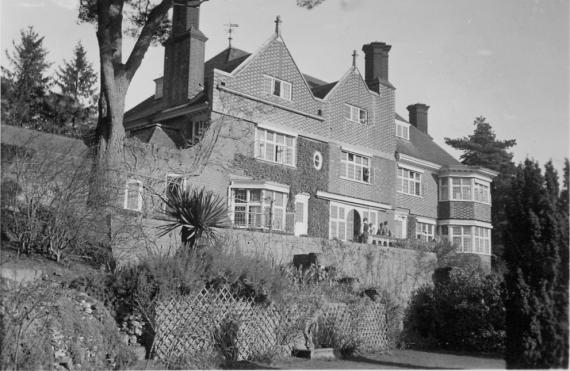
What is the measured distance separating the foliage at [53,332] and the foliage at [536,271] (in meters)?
8.01

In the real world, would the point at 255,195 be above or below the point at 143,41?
below

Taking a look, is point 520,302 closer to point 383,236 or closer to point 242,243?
point 242,243

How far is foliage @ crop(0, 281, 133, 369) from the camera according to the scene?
33.6 ft

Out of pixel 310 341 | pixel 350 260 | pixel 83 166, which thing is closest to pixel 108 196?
pixel 83 166

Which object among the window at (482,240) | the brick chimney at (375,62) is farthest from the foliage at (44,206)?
the window at (482,240)

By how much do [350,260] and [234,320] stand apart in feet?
26.1

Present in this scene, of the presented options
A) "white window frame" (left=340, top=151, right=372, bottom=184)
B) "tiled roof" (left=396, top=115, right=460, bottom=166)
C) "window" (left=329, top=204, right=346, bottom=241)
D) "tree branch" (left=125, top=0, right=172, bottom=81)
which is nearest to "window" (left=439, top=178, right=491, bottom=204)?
"tiled roof" (left=396, top=115, right=460, bottom=166)

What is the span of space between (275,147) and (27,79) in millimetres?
20029

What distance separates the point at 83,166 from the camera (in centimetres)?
1625

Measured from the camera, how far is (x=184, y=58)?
29.5m

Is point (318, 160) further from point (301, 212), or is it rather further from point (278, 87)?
point (278, 87)

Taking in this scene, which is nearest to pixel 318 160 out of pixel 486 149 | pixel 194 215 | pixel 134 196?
pixel 134 196

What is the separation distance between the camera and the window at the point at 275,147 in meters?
28.5

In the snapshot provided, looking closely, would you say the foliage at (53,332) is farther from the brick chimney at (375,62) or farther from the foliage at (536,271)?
the brick chimney at (375,62)
